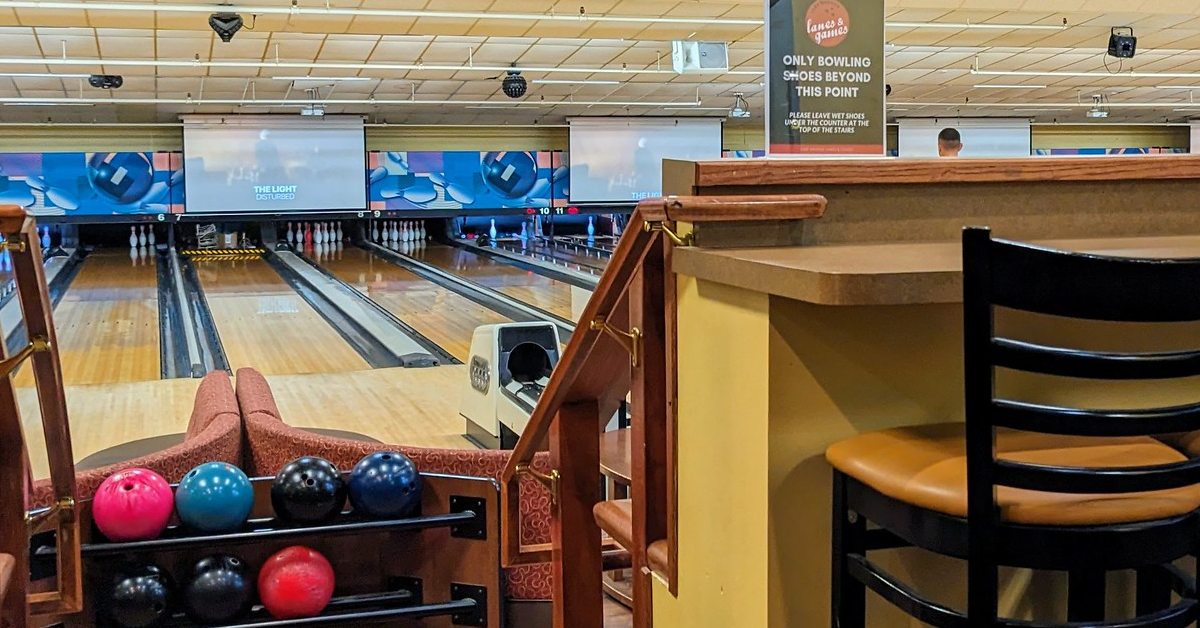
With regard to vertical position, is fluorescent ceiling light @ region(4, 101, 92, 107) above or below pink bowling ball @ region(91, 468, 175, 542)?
above

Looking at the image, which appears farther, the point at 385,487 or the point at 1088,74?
the point at 1088,74

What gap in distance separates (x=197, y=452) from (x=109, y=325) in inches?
244

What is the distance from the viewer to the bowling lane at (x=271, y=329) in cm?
710

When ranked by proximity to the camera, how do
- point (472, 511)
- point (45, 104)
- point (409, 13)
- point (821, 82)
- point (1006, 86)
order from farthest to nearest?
point (1006, 86) < point (45, 104) < point (409, 13) < point (472, 511) < point (821, 82)

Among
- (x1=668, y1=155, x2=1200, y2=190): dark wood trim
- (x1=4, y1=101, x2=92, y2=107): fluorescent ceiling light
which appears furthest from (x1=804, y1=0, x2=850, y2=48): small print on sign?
(x1=4, y1=101, x2=92, y2=107): fluorescent ceiling light

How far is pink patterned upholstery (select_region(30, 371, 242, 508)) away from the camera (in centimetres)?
273

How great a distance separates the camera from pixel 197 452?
3.03 m

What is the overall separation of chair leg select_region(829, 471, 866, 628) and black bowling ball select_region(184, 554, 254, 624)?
1.85m

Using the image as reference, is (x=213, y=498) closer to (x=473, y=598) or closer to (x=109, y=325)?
(x=473, y=598)

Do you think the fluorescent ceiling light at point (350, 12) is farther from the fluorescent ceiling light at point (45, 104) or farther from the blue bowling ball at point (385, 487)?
the fluorescent ceiling light at point (45, 104)

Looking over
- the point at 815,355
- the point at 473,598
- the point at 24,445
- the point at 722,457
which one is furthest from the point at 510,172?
the point at 815,355

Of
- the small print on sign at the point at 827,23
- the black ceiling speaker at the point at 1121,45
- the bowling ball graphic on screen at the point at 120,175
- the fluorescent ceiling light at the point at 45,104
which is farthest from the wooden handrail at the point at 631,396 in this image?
the bowling ball graphic on screen at the point at 120,175

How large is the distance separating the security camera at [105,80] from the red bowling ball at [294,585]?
354 inches

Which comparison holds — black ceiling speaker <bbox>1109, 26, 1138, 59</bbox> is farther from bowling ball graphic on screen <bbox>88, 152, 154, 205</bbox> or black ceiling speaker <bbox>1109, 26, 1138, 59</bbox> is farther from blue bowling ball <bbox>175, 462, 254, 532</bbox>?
bowling ball graphic on screen <bbox>88, 152, 154, 205</bbox>
